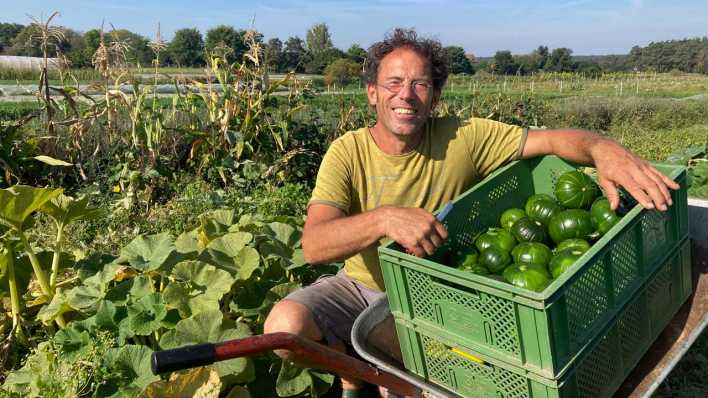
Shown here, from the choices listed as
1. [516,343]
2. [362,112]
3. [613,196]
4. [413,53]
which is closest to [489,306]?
[516,343]

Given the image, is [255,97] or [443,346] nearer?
[443,346]

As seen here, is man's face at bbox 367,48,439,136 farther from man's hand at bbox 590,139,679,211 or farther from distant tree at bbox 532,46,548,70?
distant tree at bbox 532,46,548,70

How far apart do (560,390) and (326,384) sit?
1.39m

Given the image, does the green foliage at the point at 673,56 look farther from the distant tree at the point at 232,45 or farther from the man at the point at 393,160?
the man at the point at 393,160

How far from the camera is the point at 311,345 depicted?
1.94m

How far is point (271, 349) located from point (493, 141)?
173 cm

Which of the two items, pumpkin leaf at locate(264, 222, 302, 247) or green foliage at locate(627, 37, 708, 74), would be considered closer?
pumpkin leaf at locate(264, 222, 302, 247)

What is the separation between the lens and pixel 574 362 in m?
1.75

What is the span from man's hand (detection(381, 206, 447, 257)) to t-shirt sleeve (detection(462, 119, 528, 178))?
38.6 inches

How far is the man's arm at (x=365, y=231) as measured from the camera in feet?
6.73

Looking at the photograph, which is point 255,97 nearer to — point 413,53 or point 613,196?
point 413,53

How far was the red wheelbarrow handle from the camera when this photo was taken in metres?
1.54

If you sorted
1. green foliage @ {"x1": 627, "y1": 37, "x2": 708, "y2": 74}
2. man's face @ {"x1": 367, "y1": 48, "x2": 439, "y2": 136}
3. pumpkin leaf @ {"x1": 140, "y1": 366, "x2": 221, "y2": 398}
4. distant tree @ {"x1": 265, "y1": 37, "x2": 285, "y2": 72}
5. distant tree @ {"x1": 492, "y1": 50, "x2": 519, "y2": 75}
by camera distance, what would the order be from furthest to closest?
1. green foliage @ {"x1": 627, "y1": 37, "x2": 708, "y2": 74}
2. distant tree @ {"x1": 492, "y1": 50, "x2": 519, "y2": 75}
3. distant tree @ {"x1": 265, "y1": 37, "x2": 285, "y2": 72}
4. man's face @ {"x1": 367, "y1": 48, "x2": 439, "y2": 136}
5. pumpkin leaf @ {"x1": 140, "y1": 366, "x2": 221, "y2": 398}

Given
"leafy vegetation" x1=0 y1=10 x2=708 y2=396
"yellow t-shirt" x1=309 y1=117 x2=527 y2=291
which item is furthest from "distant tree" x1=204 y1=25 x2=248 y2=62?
"yellow t-shirt" x1=309 y1=117 x2=527 y2=291
